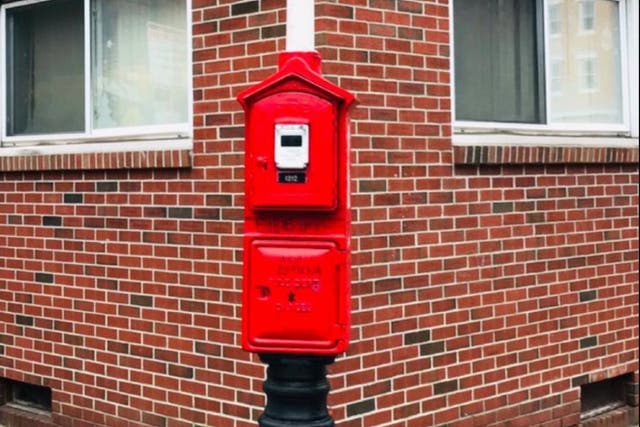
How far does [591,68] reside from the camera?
6.59m

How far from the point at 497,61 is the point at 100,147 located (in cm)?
264

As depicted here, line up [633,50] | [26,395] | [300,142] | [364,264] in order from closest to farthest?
[300,142] < [364,264] < [26,395] < [633,50]

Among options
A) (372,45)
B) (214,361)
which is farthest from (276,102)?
(214,361)

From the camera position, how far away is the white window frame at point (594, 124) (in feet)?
18.5


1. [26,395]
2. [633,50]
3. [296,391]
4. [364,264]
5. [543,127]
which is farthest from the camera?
[633,50]

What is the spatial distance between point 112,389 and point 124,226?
1.03 metres

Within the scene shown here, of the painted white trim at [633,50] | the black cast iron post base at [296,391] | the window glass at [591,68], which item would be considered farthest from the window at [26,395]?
the painted white trim at [633,50]

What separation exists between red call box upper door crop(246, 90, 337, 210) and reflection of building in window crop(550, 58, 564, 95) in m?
3.29

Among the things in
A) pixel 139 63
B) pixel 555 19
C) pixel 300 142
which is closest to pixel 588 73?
pixel 555 19

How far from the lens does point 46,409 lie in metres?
6.31

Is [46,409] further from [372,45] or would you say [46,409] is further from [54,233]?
[372,45]

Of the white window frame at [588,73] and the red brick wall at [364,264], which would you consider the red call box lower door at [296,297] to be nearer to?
the red brick wall at [364,264]

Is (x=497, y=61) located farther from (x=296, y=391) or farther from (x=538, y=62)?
(x=296, y=391)

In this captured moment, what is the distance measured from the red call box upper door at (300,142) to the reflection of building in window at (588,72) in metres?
3.62
